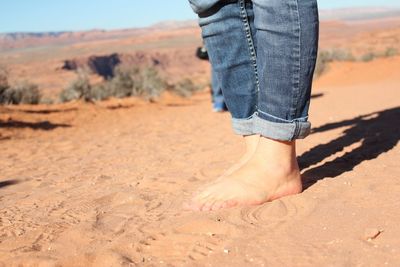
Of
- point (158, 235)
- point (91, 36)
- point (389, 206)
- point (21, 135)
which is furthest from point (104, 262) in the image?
point (91, 36)

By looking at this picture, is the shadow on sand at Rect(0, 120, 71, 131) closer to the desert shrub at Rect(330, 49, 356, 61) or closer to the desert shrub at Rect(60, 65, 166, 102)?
the desert shrub at Rect(60, 65, 166, 102)

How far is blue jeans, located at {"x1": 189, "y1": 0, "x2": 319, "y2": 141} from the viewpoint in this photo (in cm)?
169

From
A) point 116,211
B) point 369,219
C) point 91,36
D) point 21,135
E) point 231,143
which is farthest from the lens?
point 91,36

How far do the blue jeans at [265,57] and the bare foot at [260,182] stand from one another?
75mm

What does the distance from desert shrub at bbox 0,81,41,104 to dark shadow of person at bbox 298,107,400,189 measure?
745cm

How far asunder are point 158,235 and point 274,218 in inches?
14.6

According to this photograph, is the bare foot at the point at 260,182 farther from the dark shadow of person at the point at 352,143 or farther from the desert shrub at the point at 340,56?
the desert shrub at the point at 340,56

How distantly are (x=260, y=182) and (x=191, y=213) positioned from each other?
0.27m

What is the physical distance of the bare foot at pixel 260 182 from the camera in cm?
177

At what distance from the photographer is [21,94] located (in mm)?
10609

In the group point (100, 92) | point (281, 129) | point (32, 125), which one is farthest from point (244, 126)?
point (100, 92)

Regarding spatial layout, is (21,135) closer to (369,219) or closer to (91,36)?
(369,219)

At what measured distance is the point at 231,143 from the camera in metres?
3.73

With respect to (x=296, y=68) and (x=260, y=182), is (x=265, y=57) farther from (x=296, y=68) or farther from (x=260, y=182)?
(x=260, y=182)
